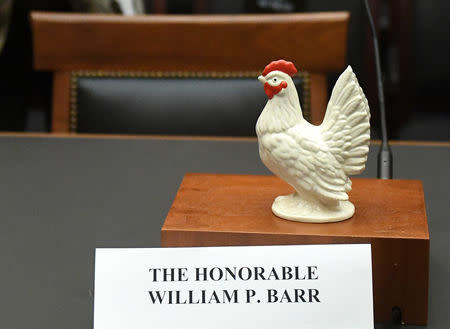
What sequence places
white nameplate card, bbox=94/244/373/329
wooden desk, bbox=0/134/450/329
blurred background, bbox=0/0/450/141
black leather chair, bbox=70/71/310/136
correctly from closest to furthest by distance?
white nameplate card, bbox=94/244/373/329 → wooden desk, bbox=0/134/450/329 → black leather chair, bbox=70/71/310/136 → blurred background, bbox=0/0/450/141

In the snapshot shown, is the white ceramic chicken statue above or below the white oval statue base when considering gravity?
above

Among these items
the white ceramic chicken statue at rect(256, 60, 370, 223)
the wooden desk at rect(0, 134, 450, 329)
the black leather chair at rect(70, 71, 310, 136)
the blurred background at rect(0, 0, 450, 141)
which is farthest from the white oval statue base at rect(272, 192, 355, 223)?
the blurred background at rect(0, 0, 450, 141)

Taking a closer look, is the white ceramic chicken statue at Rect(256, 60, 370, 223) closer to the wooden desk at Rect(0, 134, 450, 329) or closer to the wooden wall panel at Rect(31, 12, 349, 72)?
the wooden desk at Rect(0, 134, 450, 329)

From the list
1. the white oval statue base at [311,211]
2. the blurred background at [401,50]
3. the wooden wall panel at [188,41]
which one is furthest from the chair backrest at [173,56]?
the blurred background at [401,50]

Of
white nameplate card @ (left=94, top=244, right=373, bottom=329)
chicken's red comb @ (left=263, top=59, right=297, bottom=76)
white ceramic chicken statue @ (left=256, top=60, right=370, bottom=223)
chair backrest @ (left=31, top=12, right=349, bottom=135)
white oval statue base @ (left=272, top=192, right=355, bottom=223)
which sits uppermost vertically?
chair backrest @ (left=31, top=12, right=349, bottom=135)

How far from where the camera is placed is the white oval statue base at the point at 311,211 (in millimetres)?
762

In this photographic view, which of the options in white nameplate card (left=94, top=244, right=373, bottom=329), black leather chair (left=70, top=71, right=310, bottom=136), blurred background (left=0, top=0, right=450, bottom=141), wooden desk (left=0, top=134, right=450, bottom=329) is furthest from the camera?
blurred background (left=0, top=0, right=450, bottom=141)

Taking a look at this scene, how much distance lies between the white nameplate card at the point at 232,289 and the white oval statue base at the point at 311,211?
92mm

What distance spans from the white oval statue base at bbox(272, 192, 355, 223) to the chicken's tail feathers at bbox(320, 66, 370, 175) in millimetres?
43

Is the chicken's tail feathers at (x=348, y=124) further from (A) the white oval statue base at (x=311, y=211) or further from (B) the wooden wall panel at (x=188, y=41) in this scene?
(B) the wooden wall panel at (x=188, y=41)

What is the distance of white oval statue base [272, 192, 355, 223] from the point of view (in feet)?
2.50

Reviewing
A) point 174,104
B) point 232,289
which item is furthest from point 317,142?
point 174,104

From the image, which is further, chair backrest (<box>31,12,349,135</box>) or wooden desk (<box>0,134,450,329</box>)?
chair backrest (<box>31,12,349,135</box>)

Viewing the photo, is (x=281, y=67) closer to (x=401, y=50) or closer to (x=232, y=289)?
(x=232, y=289)
